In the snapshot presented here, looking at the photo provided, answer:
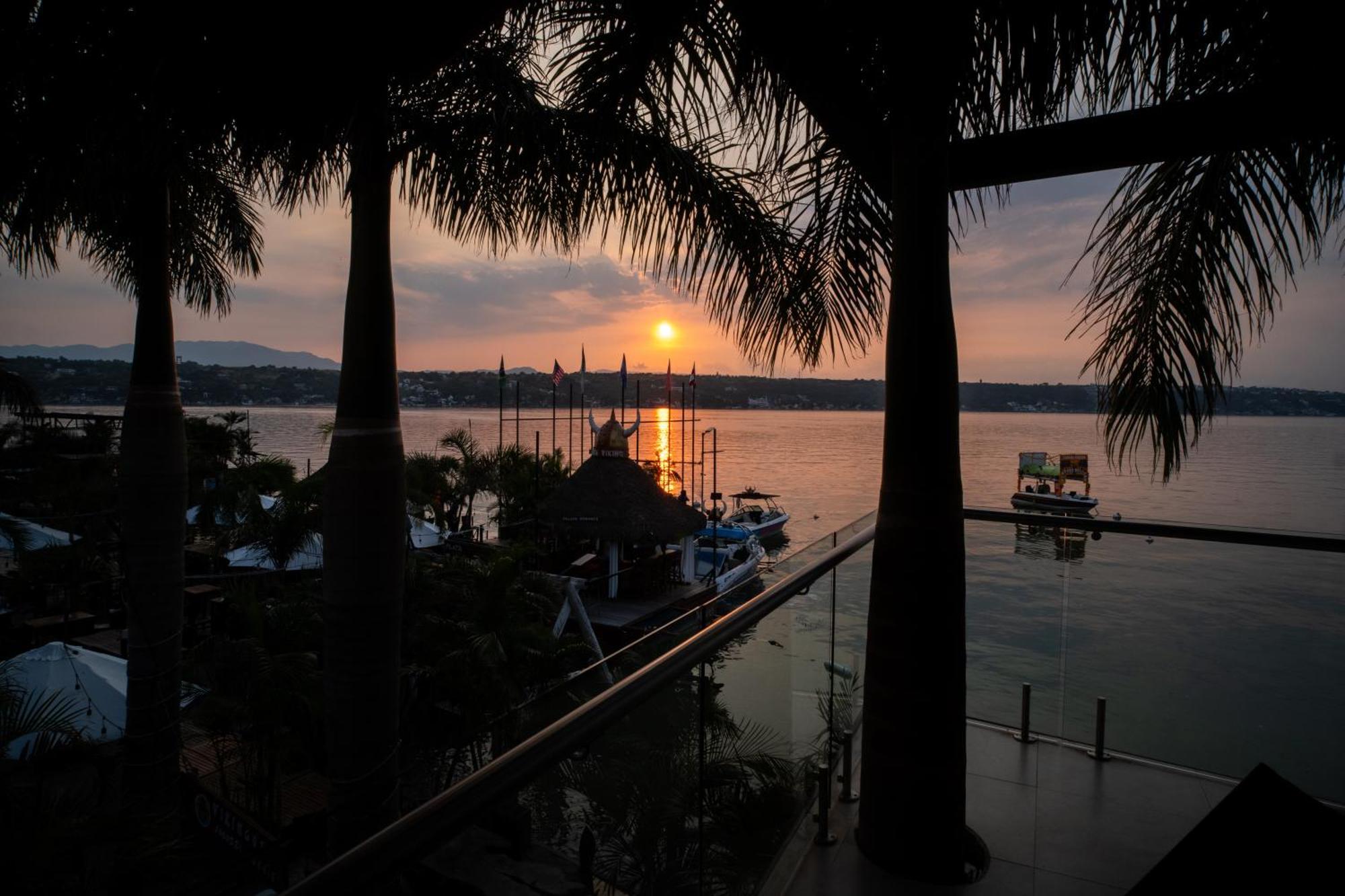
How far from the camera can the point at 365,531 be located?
3451mm

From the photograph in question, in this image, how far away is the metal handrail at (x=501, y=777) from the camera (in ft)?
2.47

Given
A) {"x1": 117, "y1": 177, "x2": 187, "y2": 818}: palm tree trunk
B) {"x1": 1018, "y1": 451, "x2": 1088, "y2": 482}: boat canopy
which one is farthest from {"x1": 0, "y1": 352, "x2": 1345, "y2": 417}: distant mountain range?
{"x1": 117, "y1": 177, "x2": 187, "y2": 818}: palm tree trunk

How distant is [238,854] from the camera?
5609mm

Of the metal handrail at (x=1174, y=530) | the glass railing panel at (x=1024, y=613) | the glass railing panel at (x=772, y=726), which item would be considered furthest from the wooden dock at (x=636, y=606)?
the glass railing panel at (x=772, y=726)

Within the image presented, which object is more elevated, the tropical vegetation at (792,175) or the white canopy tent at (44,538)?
the tropical vegetation at (792,175)

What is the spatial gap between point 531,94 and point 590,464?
54.0 feet

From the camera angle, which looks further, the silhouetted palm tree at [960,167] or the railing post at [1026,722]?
the railing post at [1026,722]

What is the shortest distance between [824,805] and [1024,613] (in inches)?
72.5

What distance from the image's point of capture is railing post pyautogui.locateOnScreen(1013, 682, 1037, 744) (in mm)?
3432

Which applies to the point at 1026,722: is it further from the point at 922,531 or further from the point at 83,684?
the point at 83,684

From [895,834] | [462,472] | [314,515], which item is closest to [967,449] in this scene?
[462,472]

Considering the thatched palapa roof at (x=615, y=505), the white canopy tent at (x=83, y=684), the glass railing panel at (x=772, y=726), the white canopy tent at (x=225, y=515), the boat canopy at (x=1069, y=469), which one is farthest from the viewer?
the boat canopy at (x=1069, y=469)

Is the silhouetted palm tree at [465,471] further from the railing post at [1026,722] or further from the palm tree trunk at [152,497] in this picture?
the railing post at [1026,722]

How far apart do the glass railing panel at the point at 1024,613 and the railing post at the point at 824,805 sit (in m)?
1.06
